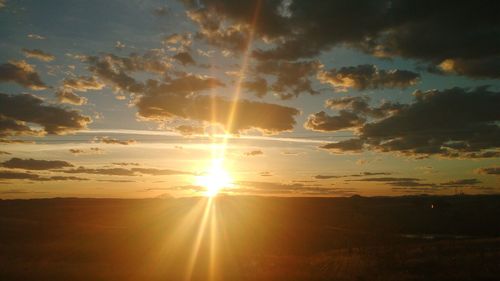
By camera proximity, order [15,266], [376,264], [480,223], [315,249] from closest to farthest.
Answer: [15,266] → [376,264] → [315,249] → [480,223]

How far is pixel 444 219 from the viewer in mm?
117375

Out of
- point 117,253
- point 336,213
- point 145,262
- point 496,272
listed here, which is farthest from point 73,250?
point 336,213

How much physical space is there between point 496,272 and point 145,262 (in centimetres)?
2481

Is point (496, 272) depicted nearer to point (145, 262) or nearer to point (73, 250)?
point (145, 262)

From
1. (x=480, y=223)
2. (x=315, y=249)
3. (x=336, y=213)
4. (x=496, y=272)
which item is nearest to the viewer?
(x=496, y=272)

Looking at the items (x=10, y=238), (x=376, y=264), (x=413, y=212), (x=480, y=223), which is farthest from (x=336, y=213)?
(x=376, y=264)

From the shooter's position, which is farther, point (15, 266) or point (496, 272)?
point (15, 266)

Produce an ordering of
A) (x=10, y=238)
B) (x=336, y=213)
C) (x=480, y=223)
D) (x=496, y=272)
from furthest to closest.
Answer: (x=336, y=213) → (x=480, y=223) → (x=10, y=238) → (x=496, y=272)

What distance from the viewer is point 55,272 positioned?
2870 cm

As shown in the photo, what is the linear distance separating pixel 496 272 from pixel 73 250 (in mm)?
36696

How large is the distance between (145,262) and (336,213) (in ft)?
313

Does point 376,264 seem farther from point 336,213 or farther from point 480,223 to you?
point 336,213

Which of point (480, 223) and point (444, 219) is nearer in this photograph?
point (480, 223)

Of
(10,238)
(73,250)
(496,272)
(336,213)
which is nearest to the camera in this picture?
(496,272)
